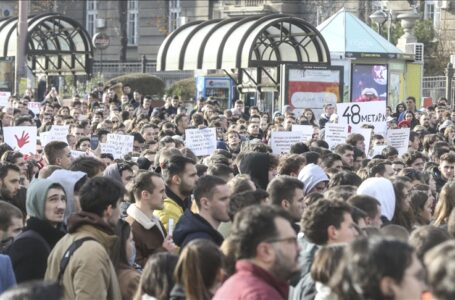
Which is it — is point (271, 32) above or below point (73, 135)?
above

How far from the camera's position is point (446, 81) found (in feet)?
116

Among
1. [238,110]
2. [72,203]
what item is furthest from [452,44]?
[72,203]

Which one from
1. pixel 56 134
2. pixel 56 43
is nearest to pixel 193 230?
pixel 56 134

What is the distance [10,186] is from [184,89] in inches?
1222

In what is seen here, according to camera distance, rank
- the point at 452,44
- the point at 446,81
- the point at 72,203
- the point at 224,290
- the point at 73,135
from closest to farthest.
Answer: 1. the point at 224,290
2. the point at 72,203
3. the point at 73,135
4. the point at 446,81
5. the point at 452,44

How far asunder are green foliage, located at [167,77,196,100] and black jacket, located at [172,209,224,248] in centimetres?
3246

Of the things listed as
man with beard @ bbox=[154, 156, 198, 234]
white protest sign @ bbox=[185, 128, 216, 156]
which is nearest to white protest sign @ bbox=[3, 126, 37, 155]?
white protest sign @ bbox=[185, 128, 216, 156]

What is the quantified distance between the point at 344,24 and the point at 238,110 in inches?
322

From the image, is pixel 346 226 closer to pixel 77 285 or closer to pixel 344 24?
pixel 77 285

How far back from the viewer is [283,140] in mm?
17688

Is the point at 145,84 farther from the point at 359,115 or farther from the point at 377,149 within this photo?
the point at 377,149

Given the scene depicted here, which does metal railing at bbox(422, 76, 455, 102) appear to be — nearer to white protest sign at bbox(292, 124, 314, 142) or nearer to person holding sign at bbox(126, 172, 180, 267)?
white protest sign at bbox(292, 124, 314, 142)

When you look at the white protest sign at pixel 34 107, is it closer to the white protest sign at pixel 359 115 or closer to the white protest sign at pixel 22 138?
the white protest sign at pixel 359 115

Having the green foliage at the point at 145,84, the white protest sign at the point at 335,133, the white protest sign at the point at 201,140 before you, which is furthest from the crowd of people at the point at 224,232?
the green foliage at the point at 145,84
